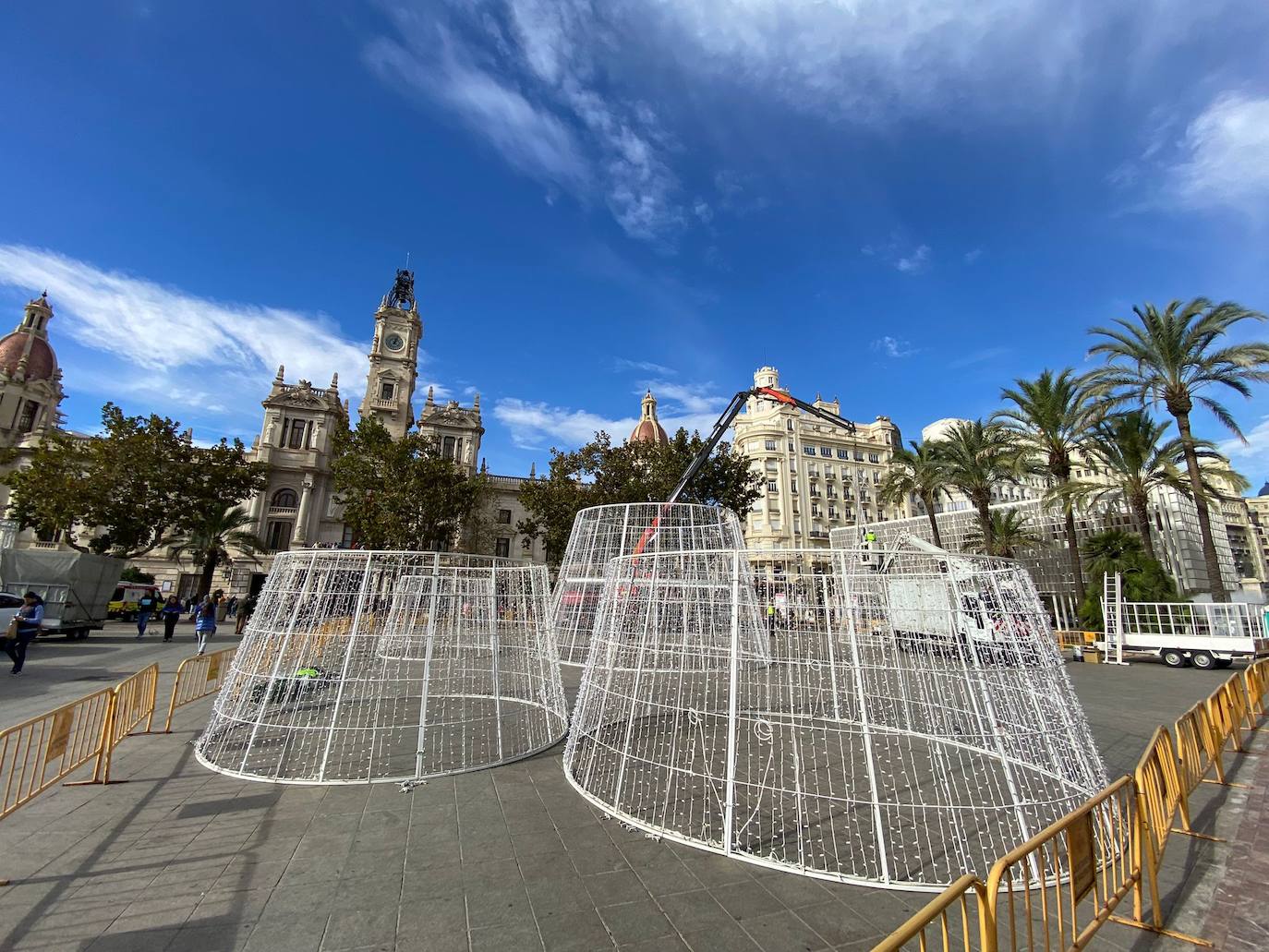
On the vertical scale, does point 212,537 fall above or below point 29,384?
below

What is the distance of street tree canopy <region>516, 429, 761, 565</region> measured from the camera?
99.5ft

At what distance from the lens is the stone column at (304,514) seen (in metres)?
46.1

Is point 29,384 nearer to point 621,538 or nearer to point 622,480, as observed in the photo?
point 622,480

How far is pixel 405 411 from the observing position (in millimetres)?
53594

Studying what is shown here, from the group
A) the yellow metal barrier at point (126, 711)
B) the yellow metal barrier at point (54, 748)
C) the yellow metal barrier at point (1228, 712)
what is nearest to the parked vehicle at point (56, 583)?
the yellow metal barrier at point (126, 711)

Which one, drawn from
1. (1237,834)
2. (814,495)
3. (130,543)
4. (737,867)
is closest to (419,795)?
(737,867)

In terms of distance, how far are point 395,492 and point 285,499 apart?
2418cm

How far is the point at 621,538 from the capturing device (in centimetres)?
1260

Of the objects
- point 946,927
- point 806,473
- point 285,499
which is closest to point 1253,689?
point 946,927

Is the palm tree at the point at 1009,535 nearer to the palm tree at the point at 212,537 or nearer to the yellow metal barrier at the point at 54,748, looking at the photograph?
the yellow metal barrier at the point at 54,748

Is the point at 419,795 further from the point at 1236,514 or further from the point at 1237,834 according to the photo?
the point at 1236,514

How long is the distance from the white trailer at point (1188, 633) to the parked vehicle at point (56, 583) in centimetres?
3879

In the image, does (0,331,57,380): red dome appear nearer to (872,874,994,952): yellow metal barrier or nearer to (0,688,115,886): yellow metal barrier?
(0,688,115,886): yellow metal barrier

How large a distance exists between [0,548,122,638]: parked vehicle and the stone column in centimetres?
2473
